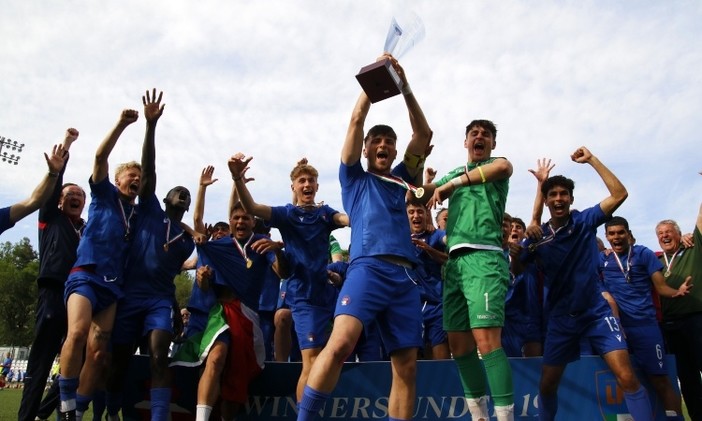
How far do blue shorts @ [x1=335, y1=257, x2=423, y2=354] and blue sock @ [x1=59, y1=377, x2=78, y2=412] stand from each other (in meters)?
2.93

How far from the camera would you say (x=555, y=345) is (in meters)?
5.55

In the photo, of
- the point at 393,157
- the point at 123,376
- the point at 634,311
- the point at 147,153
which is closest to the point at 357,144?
the point at 393,157

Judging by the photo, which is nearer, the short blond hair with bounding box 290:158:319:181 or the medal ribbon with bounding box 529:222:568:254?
the medal ribbon with bounding box 529:222:568:254

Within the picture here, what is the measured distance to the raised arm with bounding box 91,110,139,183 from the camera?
19.0 ft

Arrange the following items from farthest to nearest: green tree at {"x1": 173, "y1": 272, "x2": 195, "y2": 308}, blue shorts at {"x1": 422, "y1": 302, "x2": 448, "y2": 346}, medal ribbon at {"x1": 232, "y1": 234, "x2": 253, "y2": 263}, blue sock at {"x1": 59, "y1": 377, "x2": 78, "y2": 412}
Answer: green tree at {"x1": 173, "y1": 272, "x2": 195, "y2": 308}
blue shorts at {"x1": 422, "y1": 302, "x2": 448, "y2": 346}
medal ribbon at {"x1": 232, "y1": 234, "x2": 253, "y2": 263}
blue sock at {"x1": 59, "y1": 377, "x2": 78, "y2": 412}

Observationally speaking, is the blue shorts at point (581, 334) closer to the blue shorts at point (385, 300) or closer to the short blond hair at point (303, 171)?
the blue shorts at point (385, 300)

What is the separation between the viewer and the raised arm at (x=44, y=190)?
565 centimetres

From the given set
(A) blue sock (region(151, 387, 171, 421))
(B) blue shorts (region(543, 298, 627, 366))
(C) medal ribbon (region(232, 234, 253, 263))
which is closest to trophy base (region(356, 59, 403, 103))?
(C) medal ribbon (region(232, 234, 253, 263))

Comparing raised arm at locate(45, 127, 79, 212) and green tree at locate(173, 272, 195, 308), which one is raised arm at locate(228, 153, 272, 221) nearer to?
raised arm at locate(45, 127, 79, 212)

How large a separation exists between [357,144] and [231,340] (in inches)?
114

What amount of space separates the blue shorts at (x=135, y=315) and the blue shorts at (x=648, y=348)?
204 inches

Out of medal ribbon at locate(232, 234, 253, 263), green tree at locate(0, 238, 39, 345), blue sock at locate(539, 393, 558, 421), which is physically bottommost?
blue sock at locate(539, 393, 558, 421)

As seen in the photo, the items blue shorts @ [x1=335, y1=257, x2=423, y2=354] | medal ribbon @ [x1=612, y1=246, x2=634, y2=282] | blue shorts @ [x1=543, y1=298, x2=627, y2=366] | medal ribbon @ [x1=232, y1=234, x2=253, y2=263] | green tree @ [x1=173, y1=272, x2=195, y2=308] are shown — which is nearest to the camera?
blue shorts @ [x1=335, y1=257, x2=423, y2=354]

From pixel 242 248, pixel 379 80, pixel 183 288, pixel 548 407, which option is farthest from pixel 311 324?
pixel 183 288
